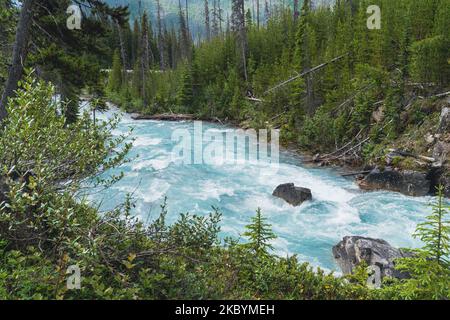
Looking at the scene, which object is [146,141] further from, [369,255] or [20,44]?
[369,255]

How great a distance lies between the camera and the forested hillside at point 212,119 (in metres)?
4.40

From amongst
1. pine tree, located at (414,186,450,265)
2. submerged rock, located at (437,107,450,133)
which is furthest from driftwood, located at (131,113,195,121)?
pine tree, located at (414,186,450,265)

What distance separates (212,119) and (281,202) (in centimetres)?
2086

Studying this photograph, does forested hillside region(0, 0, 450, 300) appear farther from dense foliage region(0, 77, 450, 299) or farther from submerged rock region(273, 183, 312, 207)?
submerged rock region(273, 183, 312, 207)

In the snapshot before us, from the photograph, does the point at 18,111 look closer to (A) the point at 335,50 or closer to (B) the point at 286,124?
(B) the point at 286,124

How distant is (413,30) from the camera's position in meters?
19.8

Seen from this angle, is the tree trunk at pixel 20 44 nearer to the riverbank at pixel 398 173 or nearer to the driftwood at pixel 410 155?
the riverbank at pixel 398 173

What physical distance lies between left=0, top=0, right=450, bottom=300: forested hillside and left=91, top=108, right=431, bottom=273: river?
27.3 inches

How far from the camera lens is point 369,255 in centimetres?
741

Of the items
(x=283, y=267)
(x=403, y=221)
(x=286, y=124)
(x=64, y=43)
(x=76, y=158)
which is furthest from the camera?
(x=286, y=124)

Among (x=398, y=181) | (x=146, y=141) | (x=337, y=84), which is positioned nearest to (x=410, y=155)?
(x=398, y=181)

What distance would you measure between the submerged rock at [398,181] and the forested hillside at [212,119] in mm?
363
